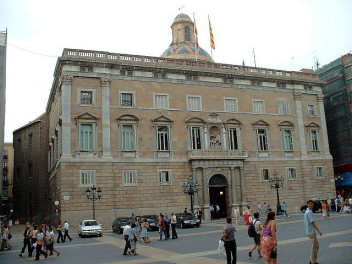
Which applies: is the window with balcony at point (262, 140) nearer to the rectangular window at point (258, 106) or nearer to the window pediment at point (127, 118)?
the rectangular window at point (258, 106)

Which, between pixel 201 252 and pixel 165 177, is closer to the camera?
pixel 201 252

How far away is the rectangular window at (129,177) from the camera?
38.6 meters

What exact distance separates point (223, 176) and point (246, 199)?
3.59 meters

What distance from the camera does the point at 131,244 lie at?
64.8ft

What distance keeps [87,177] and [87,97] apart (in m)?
7.99

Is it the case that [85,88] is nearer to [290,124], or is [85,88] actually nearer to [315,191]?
[290,124]

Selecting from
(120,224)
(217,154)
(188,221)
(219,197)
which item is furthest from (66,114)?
(219,197)

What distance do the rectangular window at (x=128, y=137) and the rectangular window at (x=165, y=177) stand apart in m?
3.91

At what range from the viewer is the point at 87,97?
38.9 metres

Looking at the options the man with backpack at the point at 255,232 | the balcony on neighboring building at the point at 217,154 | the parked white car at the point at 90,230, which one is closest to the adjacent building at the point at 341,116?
the balcony on neighboring building at the point at 217,154

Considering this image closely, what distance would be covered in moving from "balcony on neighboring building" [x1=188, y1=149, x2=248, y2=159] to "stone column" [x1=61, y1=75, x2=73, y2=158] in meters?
12.5

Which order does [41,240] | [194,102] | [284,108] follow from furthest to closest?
[284,108], [194,102], [41,240]

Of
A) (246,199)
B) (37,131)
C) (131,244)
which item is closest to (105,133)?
(246,199)

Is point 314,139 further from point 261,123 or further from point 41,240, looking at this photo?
point 41,240
